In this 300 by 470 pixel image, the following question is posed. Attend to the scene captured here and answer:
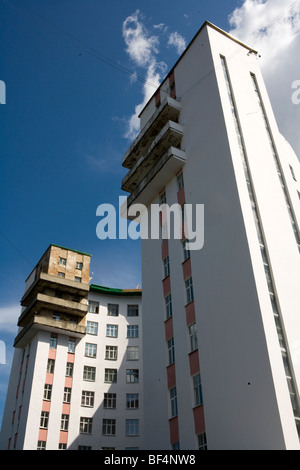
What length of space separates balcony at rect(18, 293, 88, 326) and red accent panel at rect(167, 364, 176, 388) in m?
17.9

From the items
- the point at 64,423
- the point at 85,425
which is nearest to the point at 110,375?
the point at 85,425

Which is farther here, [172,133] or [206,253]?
[172,133]

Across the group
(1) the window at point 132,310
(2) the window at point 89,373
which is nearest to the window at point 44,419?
(2) the window at point 89,373

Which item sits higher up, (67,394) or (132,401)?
(132,401)

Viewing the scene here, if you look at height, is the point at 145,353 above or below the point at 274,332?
above

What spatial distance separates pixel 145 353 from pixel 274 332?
10.3 meters

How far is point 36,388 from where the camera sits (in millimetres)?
35469

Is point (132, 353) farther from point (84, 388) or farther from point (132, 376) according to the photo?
point (84, 388)

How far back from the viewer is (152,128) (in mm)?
32281

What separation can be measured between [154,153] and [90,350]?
66.9ft

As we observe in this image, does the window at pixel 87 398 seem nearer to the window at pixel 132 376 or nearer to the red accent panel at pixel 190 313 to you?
the window at pixel 132 376

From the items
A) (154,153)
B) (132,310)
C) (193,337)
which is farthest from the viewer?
(132,310)
